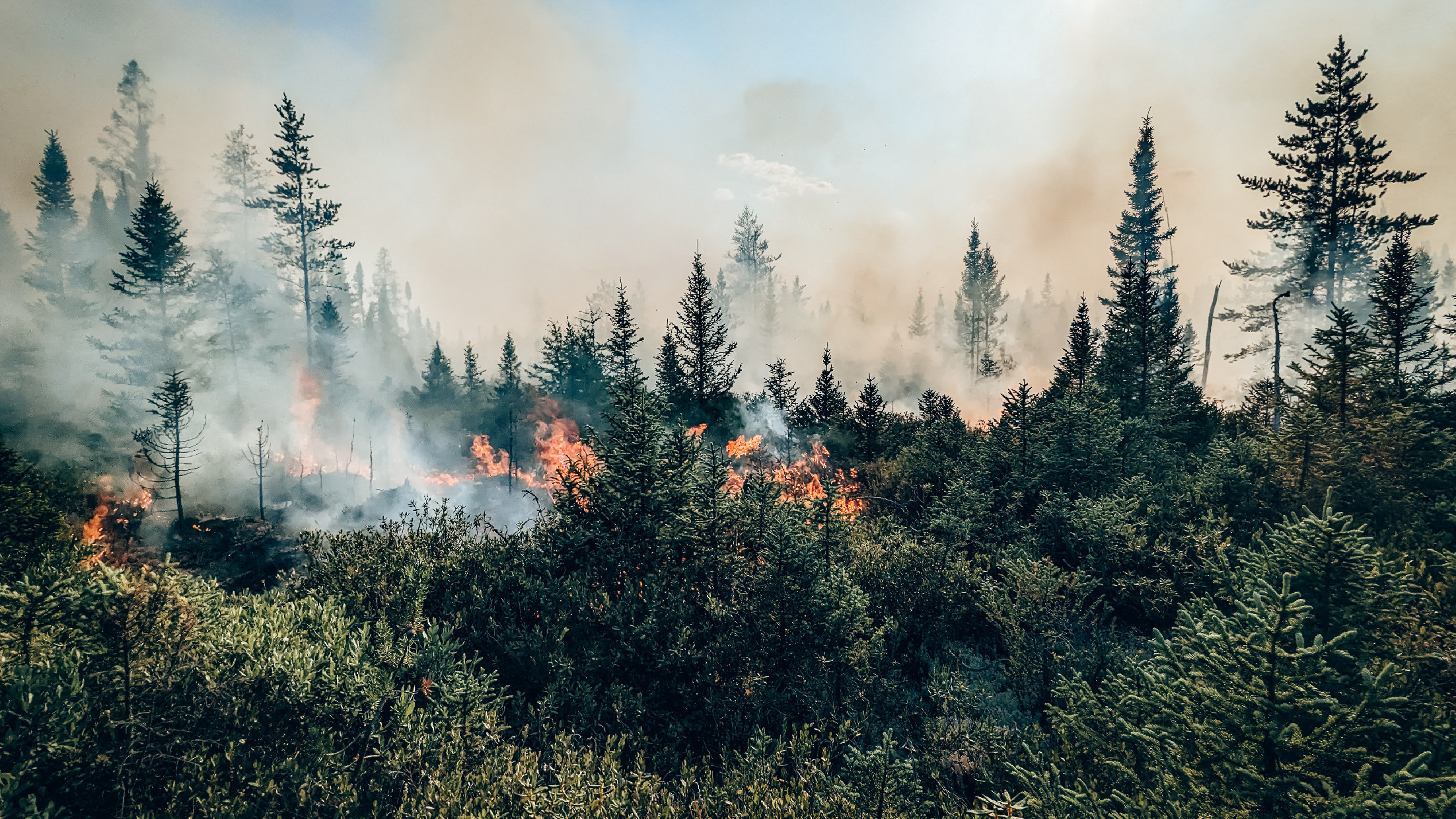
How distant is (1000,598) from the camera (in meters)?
11.9

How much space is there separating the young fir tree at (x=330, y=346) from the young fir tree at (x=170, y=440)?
9351 mm

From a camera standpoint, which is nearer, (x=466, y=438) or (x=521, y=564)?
(x=521, y=564)

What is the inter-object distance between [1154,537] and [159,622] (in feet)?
65.5

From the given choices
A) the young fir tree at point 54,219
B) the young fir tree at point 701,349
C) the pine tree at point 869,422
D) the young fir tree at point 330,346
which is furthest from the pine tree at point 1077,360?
the young fir tree at point 54,219

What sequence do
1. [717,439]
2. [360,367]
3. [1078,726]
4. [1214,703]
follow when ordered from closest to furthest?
1. [1214,703]
2. [1078,726]
3. [717,439]
4. [360,367]

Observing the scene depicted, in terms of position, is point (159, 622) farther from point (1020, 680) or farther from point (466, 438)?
point (466, 438)

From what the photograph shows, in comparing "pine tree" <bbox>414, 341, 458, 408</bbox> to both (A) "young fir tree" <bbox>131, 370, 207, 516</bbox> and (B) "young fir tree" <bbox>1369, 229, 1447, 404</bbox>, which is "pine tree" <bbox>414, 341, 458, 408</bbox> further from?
(B) "young fir tree" <bbox>1369, 229, 1447, 404</bbox>

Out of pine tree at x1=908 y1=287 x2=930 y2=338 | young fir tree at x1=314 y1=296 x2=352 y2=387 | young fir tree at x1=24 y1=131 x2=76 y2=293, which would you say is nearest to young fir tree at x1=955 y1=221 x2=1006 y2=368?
pine tree at x1=908 y1=287 x2=930 y2=338

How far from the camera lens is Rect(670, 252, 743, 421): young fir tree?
3806 cm

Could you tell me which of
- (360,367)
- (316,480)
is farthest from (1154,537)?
(360,367)

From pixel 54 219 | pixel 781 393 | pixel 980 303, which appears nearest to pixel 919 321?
pixel 980 303

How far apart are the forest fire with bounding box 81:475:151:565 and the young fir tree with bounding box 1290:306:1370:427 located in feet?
154

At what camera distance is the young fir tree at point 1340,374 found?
40.0 ft

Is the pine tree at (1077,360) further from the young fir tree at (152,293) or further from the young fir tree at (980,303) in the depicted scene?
the young fir tree at (152,293)
